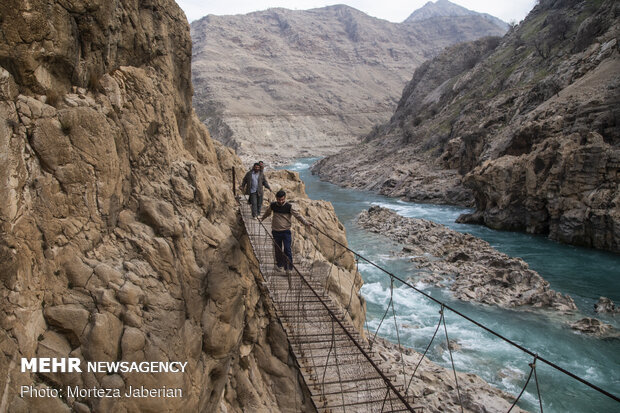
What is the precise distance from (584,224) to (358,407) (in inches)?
707

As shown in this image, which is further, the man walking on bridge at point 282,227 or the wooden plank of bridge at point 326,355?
the man walking on bridge at point 282,227

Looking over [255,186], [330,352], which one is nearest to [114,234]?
[330,352]

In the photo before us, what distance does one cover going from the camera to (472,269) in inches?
612

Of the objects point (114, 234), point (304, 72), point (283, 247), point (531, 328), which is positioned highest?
point (304, 72)

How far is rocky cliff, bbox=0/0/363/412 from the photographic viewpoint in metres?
3.41

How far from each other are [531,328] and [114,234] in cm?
1144

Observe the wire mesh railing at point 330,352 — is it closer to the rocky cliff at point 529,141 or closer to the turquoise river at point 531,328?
the turquoise river at point 531,328

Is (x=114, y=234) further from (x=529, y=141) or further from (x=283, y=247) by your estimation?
(x=529, y=141)

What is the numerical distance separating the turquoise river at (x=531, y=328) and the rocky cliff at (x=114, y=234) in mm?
6061

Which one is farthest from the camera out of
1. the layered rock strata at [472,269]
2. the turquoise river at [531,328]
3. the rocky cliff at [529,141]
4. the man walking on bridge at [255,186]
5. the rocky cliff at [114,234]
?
the rocky cliff at [529,141]

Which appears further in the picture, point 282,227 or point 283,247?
point 283,247

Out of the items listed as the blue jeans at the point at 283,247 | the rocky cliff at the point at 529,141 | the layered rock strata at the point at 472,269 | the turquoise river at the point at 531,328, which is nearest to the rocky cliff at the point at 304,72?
the rocky cliff at the point at 529,141

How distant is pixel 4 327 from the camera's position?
3086mm

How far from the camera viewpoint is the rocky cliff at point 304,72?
80250mm
